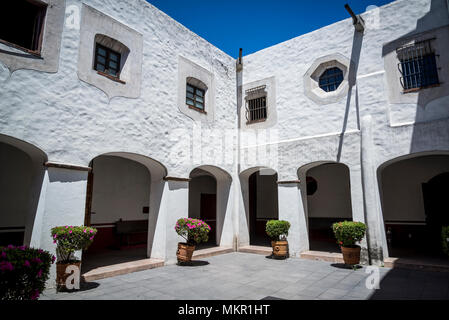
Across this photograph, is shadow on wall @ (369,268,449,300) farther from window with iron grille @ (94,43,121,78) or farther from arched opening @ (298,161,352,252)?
window with iron grille @ (94,43,121,78)

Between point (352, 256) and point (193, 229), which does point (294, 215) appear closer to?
point (352, 256)

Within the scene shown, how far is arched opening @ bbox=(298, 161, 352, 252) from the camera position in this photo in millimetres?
12289

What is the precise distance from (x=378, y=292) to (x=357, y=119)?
539 cm

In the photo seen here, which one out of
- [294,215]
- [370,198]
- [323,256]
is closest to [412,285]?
[370,198]

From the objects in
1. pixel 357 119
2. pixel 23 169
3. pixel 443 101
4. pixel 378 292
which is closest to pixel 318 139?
pixel 357 119

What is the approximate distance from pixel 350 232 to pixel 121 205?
26.6 feet

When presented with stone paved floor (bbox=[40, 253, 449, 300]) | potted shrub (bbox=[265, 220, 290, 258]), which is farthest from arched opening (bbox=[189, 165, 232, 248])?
stone paved floor (bbox=[40, 253, 449, 300])

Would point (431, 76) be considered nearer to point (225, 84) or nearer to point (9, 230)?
point (225, 84)

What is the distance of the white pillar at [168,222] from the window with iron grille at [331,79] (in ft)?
20.3

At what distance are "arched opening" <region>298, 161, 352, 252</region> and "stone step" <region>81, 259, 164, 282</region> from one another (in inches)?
267

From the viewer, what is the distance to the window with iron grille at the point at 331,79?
33.0 ft

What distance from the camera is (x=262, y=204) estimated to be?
1527 centimetres

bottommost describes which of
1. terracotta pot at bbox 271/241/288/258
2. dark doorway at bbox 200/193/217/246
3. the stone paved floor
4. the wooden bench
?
the stone paved floor

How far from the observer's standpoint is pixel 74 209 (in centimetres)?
659
